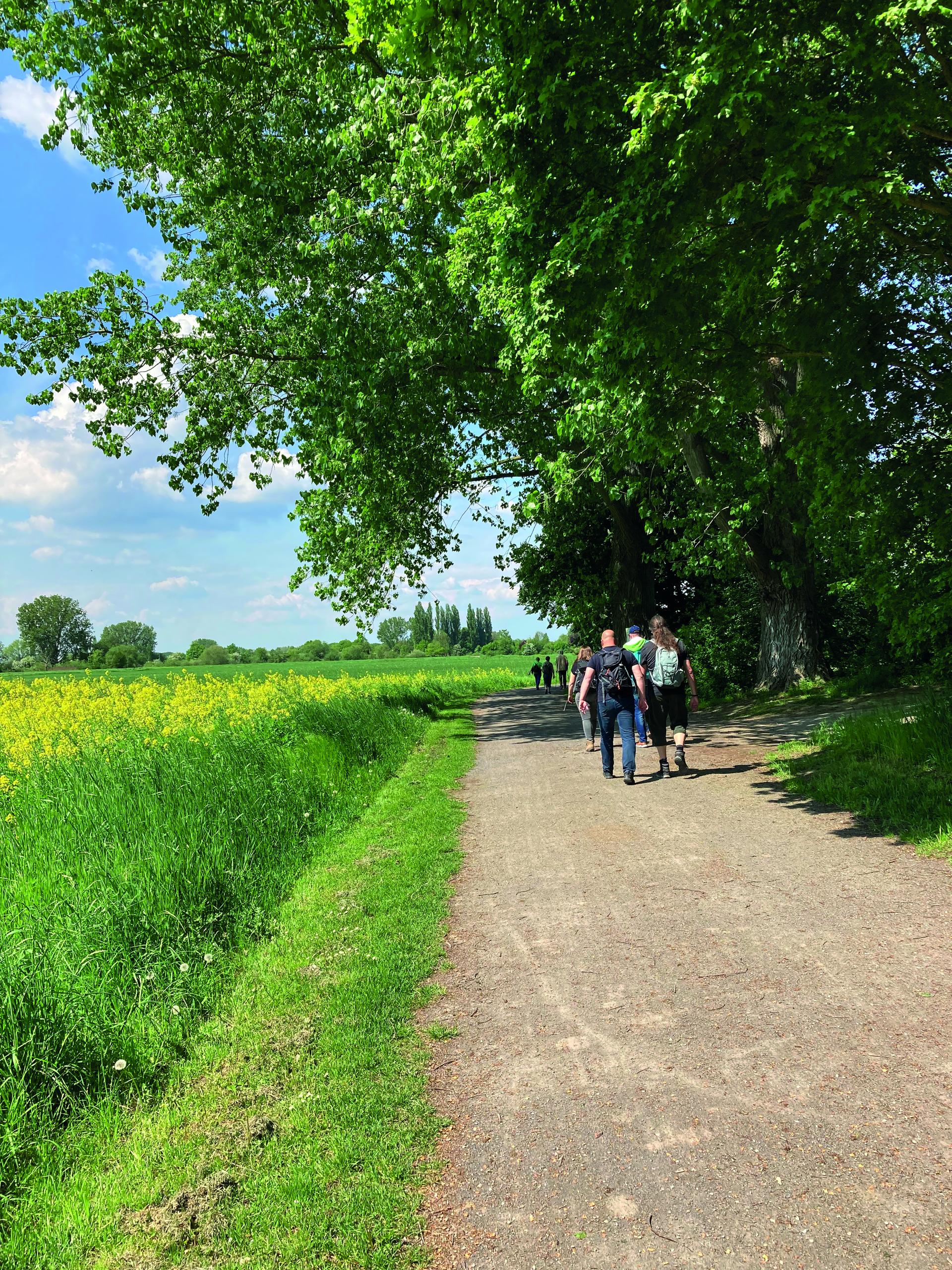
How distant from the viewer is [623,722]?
980 centimetres

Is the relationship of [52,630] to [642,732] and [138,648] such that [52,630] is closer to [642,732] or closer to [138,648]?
[138,648]

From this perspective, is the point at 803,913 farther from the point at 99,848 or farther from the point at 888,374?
the point at 888,374

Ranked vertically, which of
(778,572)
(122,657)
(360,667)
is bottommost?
(360,667)

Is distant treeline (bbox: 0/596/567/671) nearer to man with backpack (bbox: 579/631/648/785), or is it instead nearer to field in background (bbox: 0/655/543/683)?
field in background (bbox: 0/655/543/683)

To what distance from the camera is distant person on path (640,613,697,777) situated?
973 centimetres

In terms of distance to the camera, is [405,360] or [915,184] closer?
[915,184]

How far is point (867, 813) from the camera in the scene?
698cm

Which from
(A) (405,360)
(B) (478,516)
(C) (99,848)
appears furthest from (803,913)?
(B) (478,516)

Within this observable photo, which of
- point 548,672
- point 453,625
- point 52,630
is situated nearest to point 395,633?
point 453,625

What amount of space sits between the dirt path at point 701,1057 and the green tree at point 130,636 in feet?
303

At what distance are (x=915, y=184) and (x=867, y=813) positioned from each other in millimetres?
7462

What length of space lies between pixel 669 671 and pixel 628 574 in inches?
428

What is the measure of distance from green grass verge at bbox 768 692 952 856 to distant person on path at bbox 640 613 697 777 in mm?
1245

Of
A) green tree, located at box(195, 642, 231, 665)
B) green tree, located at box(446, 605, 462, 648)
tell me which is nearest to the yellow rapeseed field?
green tree, located at box(195, 642, 231, 665)
